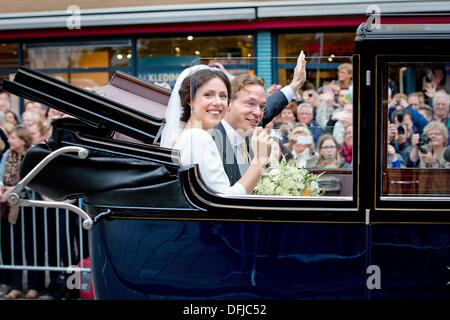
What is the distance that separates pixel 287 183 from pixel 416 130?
77cm

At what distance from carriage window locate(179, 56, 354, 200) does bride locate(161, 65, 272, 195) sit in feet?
0.05

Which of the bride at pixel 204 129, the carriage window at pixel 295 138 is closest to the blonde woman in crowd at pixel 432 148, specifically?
the carriage window at pixel 295 138

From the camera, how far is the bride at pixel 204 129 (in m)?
4.20

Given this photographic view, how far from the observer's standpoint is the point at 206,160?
4203 millimetres

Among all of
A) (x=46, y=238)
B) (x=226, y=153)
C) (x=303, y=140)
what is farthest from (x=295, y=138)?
(x=46, y=238)

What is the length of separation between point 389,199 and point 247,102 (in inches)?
46.1

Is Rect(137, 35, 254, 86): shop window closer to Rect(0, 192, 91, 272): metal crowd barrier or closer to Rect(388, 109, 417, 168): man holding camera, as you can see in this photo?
Rect(0, 192, 91, 272): metal crowd barrier

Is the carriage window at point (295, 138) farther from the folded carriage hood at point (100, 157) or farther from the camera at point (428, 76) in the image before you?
the camera at point (428, 76)

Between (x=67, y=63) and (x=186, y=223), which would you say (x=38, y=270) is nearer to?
(x=186, y=223)

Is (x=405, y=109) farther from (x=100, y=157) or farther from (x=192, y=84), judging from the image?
(x=100, y=157)

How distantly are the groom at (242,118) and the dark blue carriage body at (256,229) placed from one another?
1.06ft

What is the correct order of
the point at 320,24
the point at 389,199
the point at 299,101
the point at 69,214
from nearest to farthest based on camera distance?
the point at 389,199
the point at 299,101
the point at 69,214
the point at 320,24
